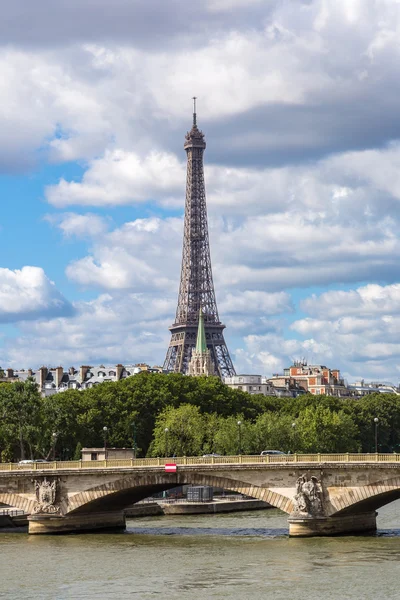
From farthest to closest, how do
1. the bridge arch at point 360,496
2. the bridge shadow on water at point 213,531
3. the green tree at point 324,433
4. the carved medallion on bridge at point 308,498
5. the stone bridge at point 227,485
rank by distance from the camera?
the green tree at point 324,433 < the bridge shadow on water at point 213,531 < the carved medallion on bridge at point 308,498 < the stone bridge at point 227,485 < the bridge arch at point 360,496

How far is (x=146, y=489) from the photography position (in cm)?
7850

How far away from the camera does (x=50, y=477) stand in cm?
7750

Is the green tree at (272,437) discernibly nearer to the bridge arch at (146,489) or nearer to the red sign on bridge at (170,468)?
the bridge arch at (146,489)

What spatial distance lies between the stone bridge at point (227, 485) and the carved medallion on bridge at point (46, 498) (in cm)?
6

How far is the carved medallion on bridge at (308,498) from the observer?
7100 cm

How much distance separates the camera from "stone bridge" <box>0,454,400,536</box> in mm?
70875

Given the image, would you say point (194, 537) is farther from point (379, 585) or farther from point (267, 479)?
point (379, 585)

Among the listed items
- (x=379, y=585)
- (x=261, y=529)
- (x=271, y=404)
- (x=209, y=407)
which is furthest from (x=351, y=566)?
(x=271, y=404)

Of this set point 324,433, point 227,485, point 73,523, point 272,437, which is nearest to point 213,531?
point 227,485

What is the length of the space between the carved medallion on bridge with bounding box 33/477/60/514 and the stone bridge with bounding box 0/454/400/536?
0.20 feet

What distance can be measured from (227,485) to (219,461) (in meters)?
1.67

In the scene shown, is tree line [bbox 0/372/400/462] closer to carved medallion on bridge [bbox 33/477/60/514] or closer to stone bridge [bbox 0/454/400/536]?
stone bridge [bbox 0/454/400/536]

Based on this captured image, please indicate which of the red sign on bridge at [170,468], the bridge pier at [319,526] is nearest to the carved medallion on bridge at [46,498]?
the red sign on bridge at [170,468]

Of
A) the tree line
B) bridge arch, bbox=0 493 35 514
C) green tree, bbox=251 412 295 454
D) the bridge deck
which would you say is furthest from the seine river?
green tree, bbox=251 412 295 454
